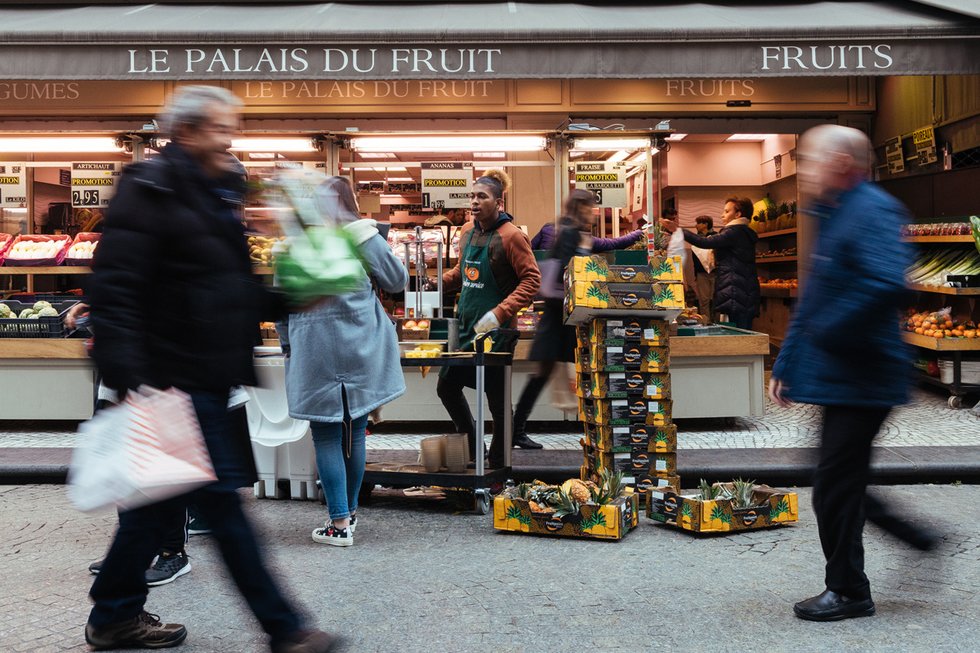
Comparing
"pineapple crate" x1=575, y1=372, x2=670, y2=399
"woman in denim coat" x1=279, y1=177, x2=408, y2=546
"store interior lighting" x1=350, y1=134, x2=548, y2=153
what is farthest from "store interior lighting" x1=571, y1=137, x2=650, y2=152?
"woman in denim coat" x1=279, y1=177, x2=408, y2=546

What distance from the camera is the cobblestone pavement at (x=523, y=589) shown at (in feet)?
12.5

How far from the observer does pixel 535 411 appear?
27.5 ft

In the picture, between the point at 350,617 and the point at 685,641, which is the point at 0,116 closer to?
the point at 350,617

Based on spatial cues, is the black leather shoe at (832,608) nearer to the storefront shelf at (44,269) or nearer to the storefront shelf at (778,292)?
the storefront shelf at (44,269)

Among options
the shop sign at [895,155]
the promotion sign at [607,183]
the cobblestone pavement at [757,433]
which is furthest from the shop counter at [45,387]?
the shop sign at [895,155]

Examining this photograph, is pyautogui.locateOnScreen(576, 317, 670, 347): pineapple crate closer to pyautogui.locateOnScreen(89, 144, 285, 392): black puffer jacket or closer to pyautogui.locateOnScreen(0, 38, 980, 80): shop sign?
pyautogui.locateOnScreen(0, 38, 980, 80): shop sign

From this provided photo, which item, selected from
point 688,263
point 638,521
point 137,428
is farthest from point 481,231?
point 688,263

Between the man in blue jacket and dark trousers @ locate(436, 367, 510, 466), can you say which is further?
dark trousers @ locate(436, 367, 510, 466)

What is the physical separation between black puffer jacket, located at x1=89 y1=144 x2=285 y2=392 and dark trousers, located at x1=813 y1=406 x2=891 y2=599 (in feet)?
7.25

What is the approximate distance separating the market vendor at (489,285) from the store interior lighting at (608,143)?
3.19 metres

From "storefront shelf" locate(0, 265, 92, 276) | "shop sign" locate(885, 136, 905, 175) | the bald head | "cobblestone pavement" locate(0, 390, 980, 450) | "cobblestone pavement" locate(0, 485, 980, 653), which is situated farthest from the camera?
"shop sign" locate(885, 136, 905, 175)

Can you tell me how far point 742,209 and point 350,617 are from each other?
7.70 metres

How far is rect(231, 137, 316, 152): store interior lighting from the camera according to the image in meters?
10.4

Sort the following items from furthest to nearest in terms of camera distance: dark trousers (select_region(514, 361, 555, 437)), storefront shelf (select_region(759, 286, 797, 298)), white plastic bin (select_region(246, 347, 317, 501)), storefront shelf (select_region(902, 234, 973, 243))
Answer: storefront shelf (select_region(759, 286, 797, 298)), storefront shelf (select_region(902, 234, 973, 243)), dark trousers (select_region(514, 361, 555, 437)), white plastic bin (select_region(246, 347, 317, 501))
